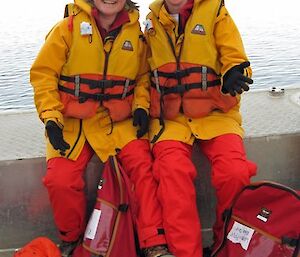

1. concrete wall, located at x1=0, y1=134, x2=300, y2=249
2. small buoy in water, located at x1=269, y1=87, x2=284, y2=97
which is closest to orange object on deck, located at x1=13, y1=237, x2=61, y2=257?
concrete wall, located at x1=0, y1=134, x2=300, y2=249

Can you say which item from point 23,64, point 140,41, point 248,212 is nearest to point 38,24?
point 23,64

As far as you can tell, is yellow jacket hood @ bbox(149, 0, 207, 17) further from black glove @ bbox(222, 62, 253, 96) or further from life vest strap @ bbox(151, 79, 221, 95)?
black glove @ bbox(222, 62, 253, 96)

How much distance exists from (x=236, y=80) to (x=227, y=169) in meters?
0.41

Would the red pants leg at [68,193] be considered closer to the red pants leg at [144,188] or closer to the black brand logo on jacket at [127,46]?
the red pants leg at [144,188]

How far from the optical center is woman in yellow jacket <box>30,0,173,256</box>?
242 centimetres

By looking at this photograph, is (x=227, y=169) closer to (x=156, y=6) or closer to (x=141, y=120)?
(x=141, y=120)

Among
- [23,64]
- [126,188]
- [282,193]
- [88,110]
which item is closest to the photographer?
[282,193]

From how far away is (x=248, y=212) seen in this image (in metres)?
2.29

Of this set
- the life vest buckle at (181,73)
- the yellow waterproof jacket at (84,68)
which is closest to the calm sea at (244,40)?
the yellow waterproof jacket at (84,68)

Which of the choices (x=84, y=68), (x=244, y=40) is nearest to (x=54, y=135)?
(x=84, y=68)

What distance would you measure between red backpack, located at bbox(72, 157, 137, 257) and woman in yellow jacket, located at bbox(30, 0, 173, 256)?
0.08 metres

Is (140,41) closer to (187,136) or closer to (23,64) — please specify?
(187,136)

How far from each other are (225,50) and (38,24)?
8.58 m

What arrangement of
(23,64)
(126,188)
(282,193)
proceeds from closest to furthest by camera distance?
(282,193) < (126,188) < (23,64)
